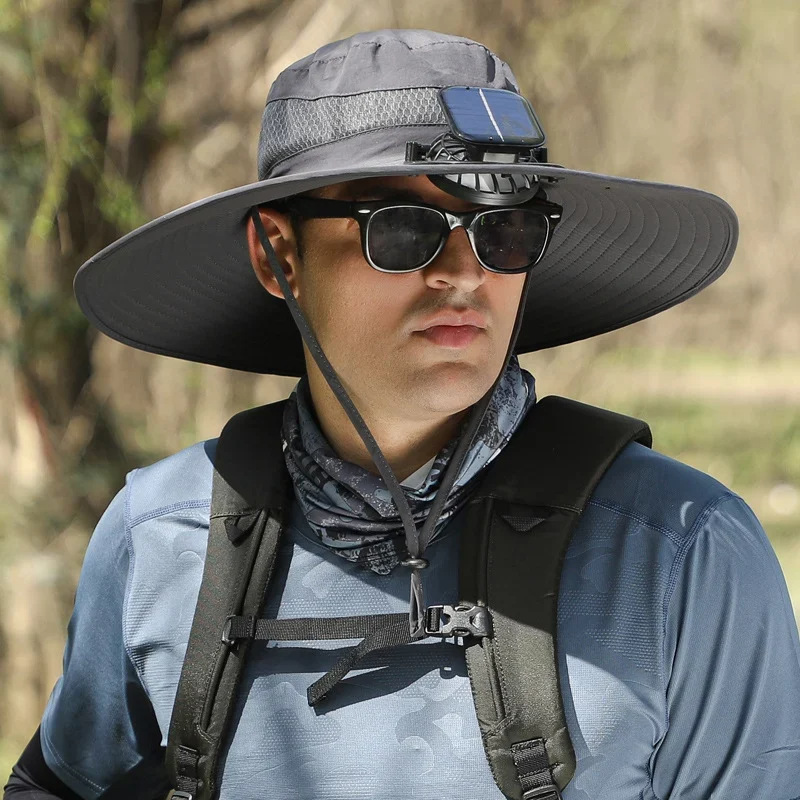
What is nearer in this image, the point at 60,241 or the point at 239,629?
the point at 239,629

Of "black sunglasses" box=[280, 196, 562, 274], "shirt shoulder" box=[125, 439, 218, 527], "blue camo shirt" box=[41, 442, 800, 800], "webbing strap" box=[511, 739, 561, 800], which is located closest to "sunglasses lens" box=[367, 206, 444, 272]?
"black sunglasses" box=[280, 196, 562, 274]

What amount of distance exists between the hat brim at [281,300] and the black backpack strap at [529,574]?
1.04 feet

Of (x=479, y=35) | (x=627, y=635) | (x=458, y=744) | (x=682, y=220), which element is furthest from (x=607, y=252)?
(x=479, y=35)

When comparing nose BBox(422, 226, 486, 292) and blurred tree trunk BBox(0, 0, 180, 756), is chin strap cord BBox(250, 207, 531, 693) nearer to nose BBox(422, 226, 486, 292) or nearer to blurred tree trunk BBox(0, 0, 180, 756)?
nose BBox(422, 226, 486, 292)

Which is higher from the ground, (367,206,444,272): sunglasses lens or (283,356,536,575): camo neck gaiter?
(367,206,444,272): sunglasses lens

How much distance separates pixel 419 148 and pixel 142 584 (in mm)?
757

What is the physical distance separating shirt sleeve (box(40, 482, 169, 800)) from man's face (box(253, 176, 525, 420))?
47 centimetres

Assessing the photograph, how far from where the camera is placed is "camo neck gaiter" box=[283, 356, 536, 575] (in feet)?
5.47

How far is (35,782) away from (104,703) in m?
0.21

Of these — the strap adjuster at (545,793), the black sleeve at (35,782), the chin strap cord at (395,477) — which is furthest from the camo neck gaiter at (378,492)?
the black sleeve at (35,782)

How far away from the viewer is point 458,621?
1.52 m

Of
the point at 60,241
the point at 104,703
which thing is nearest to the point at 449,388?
the point at 104,703

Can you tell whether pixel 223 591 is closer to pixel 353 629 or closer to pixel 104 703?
pixel 353 629

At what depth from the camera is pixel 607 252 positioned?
1905mm
